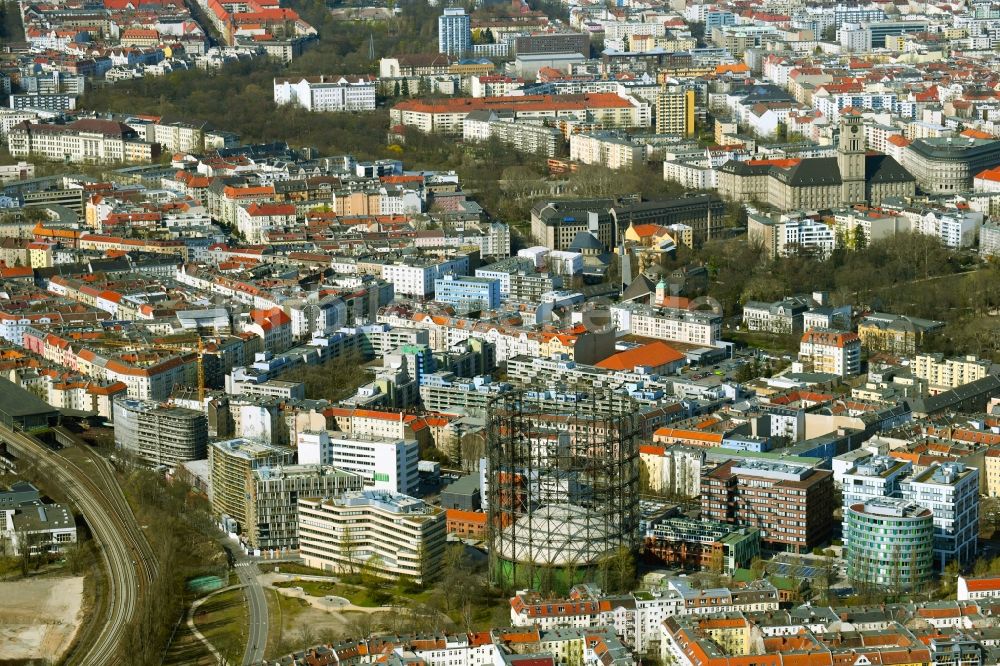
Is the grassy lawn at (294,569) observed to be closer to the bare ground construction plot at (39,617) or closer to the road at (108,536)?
the road at (108,536)

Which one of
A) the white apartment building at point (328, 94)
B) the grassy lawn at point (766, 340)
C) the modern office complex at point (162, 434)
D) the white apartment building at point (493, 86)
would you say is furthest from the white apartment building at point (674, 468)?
the white apartment building at point (493, 86)

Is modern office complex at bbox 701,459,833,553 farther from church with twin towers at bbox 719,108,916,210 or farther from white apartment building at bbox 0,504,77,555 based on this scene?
church with twin towers at bbox 719,108,916,210

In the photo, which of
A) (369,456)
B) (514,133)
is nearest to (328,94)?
(514,133)

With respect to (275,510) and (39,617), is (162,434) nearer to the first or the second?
(275,510)

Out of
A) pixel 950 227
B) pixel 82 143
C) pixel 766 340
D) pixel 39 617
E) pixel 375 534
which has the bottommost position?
pixel 39 617

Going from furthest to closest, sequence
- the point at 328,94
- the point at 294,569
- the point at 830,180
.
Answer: the point at 328,94 < the point at 830,180 < the point at 294,569

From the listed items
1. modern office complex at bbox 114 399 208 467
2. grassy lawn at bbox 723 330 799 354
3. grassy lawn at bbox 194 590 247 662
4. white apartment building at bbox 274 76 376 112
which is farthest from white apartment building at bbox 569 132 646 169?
grassy lawn at bbox 194 590 247 662
